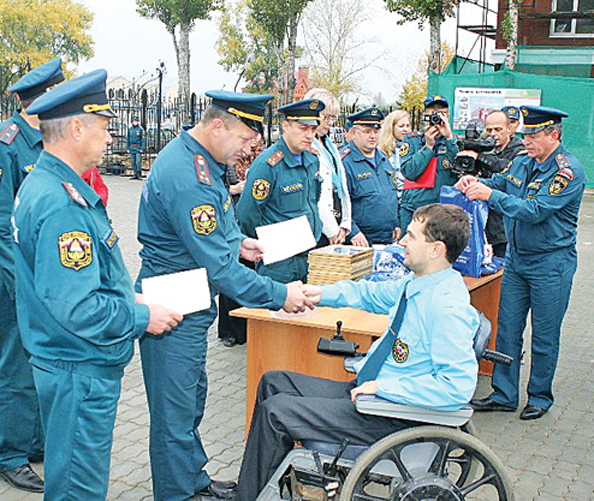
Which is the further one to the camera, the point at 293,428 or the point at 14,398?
the point at 14,398

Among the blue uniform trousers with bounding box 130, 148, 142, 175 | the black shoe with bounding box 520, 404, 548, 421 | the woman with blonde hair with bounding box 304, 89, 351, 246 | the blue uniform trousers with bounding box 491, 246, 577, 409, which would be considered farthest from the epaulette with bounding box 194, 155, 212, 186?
the blue uniform trousers with bounding box 130, 148, 142, 175

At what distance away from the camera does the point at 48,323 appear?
2.40 m

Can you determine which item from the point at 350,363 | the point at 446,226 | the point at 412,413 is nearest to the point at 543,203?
the point at 446,226

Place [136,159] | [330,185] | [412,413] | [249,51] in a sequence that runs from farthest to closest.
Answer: [249,51]
[136,159]
[330,185]
[412,413]

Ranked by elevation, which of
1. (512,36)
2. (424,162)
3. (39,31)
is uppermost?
(39,31)

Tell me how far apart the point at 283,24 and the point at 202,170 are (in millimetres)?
31412

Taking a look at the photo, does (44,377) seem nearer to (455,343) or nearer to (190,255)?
(190,255)

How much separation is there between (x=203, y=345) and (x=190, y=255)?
17.0 inches

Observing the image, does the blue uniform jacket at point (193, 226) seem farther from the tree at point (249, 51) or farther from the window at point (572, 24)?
the tree at point (249, 51)

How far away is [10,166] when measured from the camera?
3309 millimetres

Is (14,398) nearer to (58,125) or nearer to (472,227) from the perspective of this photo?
(58,125)

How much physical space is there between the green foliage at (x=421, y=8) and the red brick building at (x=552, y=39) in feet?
6.96

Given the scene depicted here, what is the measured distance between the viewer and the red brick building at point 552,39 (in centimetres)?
2080

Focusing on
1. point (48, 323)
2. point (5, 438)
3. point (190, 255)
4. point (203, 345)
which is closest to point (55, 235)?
point (48, 323)
